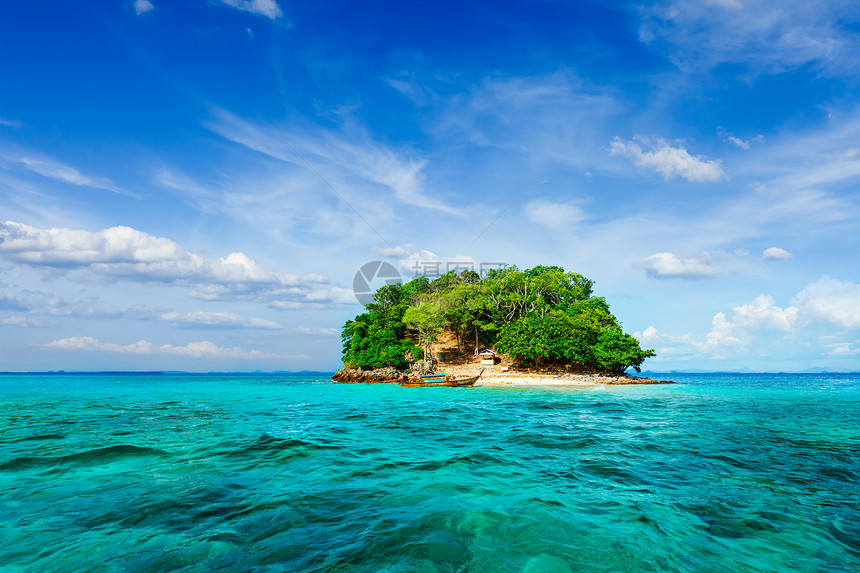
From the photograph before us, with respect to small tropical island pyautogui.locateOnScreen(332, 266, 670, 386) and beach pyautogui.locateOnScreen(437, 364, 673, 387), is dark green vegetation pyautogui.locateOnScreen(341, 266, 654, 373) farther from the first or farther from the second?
beach pyautogui.locateOnScreen(437, 364, 673, 387)

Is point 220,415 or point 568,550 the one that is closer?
point 568,550

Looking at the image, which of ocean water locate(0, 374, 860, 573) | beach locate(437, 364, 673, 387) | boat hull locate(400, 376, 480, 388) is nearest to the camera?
ocean water locate(0, 374, 860, 573)

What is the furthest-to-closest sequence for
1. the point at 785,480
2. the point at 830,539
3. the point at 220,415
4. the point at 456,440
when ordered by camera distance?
1. the point at 220,415
2. the point at 456,440
3. the point at 785,480
4. the point at 830,539

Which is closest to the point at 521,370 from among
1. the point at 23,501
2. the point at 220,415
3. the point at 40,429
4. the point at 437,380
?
the point at 437,380

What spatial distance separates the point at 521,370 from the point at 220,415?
39871mm

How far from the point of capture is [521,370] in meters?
52.3

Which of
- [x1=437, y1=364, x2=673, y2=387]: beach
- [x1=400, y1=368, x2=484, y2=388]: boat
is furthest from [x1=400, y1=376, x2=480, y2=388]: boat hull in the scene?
[x1=437, y1=364, x2=673, y2=387]: beach

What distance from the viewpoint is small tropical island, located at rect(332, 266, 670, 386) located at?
48.8 metres

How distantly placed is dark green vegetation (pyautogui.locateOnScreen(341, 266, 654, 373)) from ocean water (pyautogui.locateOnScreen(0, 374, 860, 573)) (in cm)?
3529

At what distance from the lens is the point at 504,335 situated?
5322 centimetres

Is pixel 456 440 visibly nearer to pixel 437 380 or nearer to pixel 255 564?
pixel 255 564

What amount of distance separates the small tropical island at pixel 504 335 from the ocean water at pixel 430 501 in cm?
3240

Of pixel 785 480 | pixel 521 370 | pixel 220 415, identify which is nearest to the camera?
pixel 785 480

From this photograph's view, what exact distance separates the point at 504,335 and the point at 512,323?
306 cm
